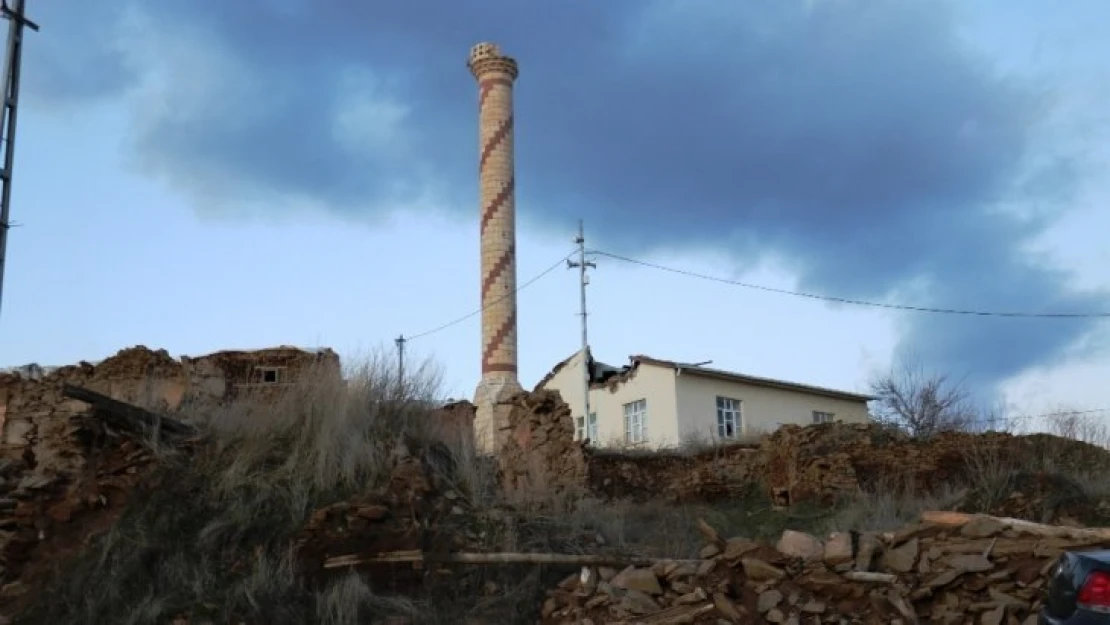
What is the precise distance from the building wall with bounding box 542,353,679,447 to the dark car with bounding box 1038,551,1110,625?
1125 inches

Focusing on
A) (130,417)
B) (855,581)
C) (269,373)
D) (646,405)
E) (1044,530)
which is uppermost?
(646,405)

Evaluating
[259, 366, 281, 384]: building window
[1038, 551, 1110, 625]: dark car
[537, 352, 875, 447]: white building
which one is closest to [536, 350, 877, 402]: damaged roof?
[537, 352, 875, 447]: white building

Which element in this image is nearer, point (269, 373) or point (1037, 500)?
point (1037, 500)

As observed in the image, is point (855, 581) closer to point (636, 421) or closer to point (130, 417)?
point (130, 417)

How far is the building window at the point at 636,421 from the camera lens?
37.1 m

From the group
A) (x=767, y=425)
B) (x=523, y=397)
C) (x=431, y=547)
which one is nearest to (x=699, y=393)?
(x=767, y=425)

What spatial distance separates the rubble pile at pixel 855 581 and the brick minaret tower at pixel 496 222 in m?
21.8

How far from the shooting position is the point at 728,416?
122 ft

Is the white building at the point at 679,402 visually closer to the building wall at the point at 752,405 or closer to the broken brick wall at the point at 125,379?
the building wall at the point at 752,405

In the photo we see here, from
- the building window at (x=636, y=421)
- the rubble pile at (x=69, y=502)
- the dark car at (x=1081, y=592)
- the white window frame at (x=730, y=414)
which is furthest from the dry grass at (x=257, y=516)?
the white window frame at (x=730, y=414)

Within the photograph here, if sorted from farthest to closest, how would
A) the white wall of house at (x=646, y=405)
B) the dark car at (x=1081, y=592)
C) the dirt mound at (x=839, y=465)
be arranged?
1. the white wall of house at (x=646, y=405)
2. the dirt mound at (x=839, y=465)
3. the dark car at (x=1081, y=592)

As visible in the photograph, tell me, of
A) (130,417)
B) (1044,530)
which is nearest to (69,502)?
(130,417)

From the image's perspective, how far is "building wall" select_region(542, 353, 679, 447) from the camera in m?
→ 35.8

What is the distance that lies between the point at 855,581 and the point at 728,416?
29214mm
